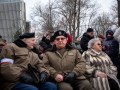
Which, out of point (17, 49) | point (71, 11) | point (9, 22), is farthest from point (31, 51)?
point (9, 22)

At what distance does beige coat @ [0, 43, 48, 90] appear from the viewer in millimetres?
4949

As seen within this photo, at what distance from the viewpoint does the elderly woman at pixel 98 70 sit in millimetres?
5984

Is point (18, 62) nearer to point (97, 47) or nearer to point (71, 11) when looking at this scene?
point (97, 47)

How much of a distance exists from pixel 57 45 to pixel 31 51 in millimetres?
563

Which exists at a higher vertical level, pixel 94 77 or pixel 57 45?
pixel 57 45

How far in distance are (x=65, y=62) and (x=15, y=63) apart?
1.00 m

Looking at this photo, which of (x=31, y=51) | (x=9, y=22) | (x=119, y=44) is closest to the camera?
(x=31, y=51)

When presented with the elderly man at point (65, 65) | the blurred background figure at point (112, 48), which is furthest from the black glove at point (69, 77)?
the blurred background figure at point (112, 48)

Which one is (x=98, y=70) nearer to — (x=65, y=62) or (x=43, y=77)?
(x=65, y=62)

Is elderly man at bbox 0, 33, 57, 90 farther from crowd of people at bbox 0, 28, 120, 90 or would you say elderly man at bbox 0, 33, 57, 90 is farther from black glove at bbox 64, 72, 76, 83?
black glove at bbox 64, 72, 76, 83

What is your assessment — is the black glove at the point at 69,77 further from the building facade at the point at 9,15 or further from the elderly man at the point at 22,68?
the building facade at the point at 9,15

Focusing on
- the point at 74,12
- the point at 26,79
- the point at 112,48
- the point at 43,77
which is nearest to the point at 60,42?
the point at 43,77

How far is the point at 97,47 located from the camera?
20.9 ft

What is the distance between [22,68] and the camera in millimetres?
5289
